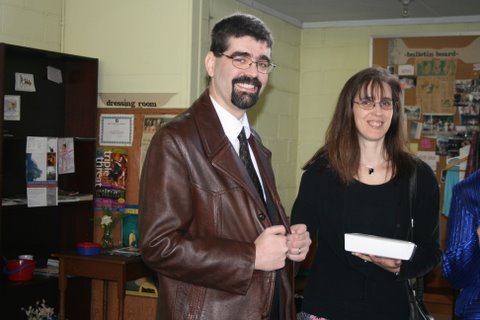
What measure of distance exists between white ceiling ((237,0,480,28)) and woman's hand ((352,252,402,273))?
11.9 feet

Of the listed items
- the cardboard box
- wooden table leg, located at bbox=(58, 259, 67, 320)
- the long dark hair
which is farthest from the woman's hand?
wooden table leg, located at bbox=(58, 259, 67, 320)

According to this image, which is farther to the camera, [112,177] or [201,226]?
[112,177]

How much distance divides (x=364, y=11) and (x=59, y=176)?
3.03m

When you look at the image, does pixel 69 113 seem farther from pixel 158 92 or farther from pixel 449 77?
pixel 449 77

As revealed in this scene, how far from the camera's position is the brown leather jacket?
6.11ft

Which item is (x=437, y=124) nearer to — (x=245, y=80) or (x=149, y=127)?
(x=149, y=127)

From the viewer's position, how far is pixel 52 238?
16.2 ft

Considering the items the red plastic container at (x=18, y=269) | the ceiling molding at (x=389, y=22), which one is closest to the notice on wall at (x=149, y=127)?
the red plastic container at (x=18, y=269)

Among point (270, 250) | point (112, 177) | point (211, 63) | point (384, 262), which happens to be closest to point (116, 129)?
point (112, 177)

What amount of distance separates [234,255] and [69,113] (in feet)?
11.1

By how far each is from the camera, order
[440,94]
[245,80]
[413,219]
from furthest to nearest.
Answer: [440,94] < [413,219] < [245,80]

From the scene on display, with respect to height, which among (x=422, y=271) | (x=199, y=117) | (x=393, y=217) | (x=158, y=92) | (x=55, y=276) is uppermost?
(x=158, y=92)

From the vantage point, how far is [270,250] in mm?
1899

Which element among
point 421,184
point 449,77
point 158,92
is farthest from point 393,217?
point 449,77
